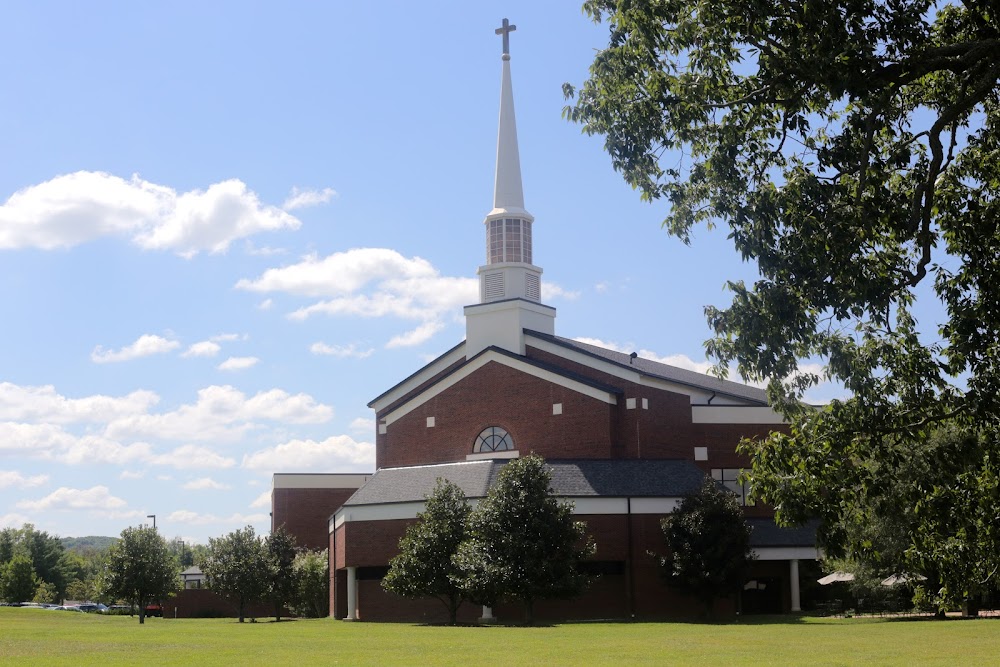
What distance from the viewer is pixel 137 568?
52.1 metres

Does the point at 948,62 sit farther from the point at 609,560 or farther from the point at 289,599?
the point at 289,599

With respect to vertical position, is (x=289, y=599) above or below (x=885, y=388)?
below

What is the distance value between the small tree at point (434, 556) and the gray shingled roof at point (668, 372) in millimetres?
10585

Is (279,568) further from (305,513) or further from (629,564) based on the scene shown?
(629,564)

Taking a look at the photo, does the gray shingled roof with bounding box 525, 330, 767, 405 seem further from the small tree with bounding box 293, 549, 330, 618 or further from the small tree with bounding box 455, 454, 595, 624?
the small tree with bounding box 293, 549, 330, 618

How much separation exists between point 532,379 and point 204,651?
24.0m

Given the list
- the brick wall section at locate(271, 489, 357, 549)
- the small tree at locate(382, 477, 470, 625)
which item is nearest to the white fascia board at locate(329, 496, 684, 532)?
the small tree at locate(382, 477, 470, 625)

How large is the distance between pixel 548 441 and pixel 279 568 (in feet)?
50.4

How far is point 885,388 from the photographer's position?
13812mm

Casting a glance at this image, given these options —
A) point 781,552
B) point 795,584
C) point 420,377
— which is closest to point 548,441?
point 420,377

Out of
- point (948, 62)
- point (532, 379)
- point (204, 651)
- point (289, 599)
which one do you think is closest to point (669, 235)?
point (948, 62)

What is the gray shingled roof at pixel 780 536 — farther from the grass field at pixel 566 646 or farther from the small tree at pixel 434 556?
the small tree at pixel 434 556

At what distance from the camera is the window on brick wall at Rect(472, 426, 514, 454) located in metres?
47.9

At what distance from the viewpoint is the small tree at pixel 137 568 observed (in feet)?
170
